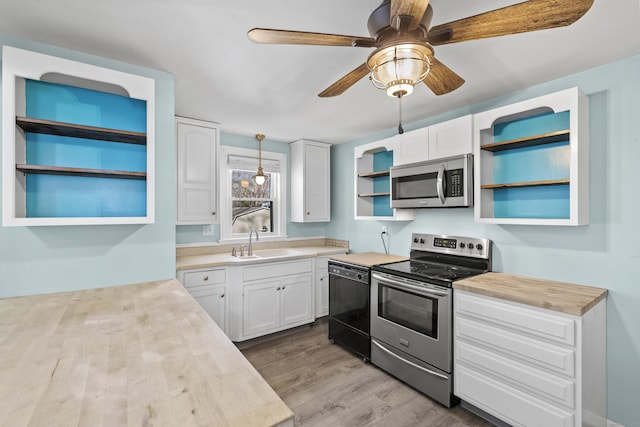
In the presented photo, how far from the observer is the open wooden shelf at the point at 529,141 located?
204 cm

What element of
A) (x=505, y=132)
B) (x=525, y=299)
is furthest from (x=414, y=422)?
(x=505, y=132)

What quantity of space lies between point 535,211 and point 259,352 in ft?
9.31

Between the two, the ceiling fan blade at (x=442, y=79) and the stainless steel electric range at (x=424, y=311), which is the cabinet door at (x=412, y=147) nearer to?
the stainless steel electric range at (x=424, y=311)

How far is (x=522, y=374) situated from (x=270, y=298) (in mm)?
2329

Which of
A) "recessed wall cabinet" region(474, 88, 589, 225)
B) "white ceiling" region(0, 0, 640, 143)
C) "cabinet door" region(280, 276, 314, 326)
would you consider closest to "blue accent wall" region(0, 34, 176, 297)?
"white ceiling" region(0, 0, 640, 143)

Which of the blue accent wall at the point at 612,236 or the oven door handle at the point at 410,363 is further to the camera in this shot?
the oven door handle at the point at 410,363

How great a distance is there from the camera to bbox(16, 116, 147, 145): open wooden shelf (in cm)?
161

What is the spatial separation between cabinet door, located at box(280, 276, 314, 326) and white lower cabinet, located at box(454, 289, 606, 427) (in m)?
1.83

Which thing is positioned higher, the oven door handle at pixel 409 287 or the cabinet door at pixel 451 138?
the cabinet door at pixel 451 138

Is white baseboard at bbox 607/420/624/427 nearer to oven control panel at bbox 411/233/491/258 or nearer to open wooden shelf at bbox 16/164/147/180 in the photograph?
oven control panel at bbox 411/233/491/258

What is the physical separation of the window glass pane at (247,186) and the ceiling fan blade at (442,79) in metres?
2.78

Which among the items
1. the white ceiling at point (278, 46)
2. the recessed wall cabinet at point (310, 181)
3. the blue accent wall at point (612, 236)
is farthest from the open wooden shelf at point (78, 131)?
the blue accent wall at point (612, 236)

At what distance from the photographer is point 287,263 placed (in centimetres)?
341

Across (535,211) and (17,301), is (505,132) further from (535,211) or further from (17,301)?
(17,301)
